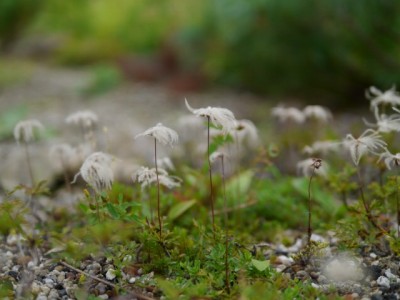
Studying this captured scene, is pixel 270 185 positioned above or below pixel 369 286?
above

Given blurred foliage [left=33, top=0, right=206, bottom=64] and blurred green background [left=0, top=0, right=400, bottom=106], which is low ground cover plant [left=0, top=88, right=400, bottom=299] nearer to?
blurred green background [left=0, top=0, right=400, bottom=106]

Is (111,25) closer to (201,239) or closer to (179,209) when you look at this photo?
(179,209)

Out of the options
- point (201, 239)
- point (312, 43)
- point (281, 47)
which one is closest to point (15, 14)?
point (281, 47)

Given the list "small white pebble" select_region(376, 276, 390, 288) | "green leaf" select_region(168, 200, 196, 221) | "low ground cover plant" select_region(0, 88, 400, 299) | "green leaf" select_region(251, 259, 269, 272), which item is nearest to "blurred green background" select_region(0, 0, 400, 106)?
"low ground cover plant" select_region(0, 88, 400, 299)

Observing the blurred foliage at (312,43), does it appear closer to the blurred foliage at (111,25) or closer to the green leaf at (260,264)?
the green leaf at (260,264)

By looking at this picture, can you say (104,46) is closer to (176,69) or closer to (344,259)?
(176,69)

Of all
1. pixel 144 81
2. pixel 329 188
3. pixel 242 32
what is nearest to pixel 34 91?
pixel 144 81
